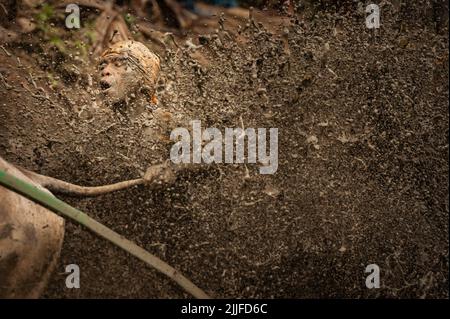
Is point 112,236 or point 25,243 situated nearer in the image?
point 25,243

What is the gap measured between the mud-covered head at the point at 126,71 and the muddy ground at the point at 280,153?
53 millimetres

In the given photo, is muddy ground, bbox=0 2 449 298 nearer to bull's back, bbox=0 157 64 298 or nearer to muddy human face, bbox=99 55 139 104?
muddy human face, bbox=99 55 139 104

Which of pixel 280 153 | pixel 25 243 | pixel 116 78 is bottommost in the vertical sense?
pixel 25 243

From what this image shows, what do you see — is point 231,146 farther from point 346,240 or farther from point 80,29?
point 80,29

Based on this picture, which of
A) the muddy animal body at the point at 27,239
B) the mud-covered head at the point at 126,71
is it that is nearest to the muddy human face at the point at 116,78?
the mud-covered head at the point at 126,71

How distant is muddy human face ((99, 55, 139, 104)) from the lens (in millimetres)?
1611

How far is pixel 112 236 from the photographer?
163 cm

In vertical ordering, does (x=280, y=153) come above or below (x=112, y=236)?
above

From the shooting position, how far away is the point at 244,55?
1682mm

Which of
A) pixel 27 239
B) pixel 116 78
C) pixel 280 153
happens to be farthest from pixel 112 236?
pixel 280 153

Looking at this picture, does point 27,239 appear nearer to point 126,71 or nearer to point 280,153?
point 126,71

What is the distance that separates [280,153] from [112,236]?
635mm

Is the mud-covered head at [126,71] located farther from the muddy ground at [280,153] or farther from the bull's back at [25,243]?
the bull's back at [25,243]
